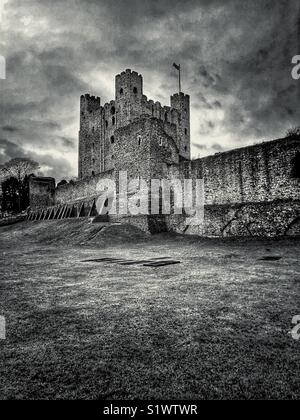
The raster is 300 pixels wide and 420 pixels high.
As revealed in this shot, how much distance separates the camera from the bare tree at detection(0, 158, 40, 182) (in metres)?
39.8

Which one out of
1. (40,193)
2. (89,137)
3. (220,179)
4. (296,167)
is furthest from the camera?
(89,137)

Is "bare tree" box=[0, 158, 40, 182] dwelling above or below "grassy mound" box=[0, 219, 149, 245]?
above

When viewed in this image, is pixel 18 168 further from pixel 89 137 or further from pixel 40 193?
pixel 89 137

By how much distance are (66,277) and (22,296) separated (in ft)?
4.51

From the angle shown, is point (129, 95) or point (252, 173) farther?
point (129, 95)

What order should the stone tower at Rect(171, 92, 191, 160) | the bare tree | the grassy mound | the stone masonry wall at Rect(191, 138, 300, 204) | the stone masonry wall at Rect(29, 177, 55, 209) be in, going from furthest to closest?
the stone tower at Rect(171, 92, 191, 160) → the bare tree → the stone masonry wall at Rect(29, 177, 55, 209) → the grassy mound → the stone masonry wall at Rect(191, 138, 300, 204)

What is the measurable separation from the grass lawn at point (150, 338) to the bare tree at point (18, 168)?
131ft

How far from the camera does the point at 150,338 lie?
2.25 metres

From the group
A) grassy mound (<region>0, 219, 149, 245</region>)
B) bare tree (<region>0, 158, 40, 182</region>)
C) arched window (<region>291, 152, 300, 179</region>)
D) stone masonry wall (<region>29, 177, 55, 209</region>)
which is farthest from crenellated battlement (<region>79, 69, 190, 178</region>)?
arched window (<region>291, 152, 300, 179</region>)

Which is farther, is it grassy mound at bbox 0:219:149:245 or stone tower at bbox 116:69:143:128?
stone tower at bbox 116:69:143:128

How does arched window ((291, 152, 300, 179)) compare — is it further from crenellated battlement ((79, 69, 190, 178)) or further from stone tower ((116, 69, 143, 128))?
stone tower ((116, 69, 143, 128))

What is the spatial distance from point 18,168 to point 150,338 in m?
43.5

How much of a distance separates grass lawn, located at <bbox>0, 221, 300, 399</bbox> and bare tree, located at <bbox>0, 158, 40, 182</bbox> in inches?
1567

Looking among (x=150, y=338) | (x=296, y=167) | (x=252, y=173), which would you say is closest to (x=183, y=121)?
(x=252, y=173)
